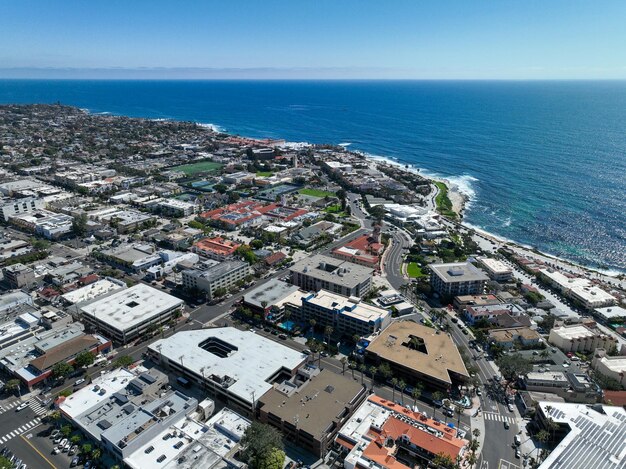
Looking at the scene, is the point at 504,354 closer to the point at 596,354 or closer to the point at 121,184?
the point at 596,354

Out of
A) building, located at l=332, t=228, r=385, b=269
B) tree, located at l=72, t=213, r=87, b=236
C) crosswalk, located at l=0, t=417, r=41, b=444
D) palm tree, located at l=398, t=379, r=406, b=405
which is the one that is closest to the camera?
crosswalk, located at l=0, t=417, r=41, b=444

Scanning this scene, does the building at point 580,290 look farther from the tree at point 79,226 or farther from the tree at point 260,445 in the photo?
the tree at point 79,226

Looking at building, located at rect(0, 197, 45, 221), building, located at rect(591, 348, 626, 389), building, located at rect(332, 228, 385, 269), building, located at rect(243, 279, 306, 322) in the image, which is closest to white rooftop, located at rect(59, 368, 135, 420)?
building, located at rect(243, 279, 306, 322)

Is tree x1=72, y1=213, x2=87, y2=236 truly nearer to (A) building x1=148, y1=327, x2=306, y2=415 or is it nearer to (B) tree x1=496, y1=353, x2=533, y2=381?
(A) building x1=148, y1=327, x2=306, y2=415

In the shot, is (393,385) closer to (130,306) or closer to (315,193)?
(130,306)

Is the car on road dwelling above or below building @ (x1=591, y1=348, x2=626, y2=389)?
below

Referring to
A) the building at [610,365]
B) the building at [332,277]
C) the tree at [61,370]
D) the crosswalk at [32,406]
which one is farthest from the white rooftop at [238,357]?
the building at [610,365]
